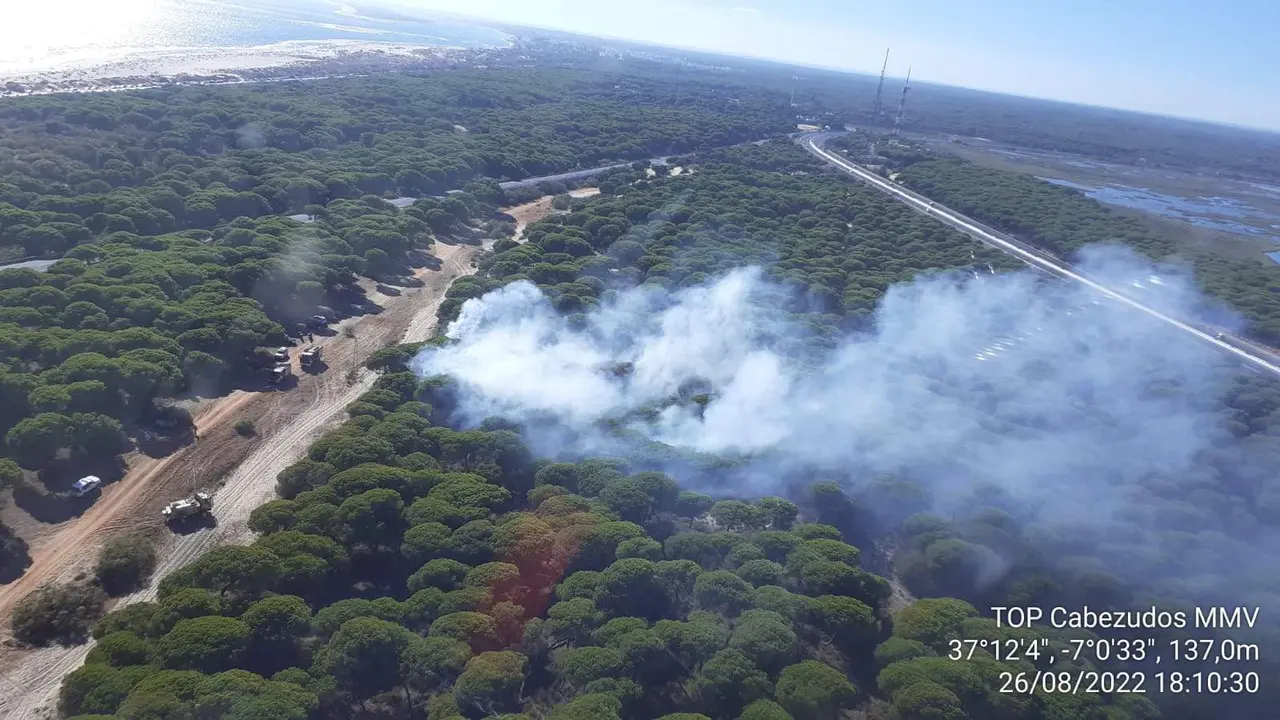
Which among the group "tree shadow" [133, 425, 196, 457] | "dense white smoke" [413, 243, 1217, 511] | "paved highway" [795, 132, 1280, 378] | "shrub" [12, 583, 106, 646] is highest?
"paved highway" [795, 132, 1280, 378]

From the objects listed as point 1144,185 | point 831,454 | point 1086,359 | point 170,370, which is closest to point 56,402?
point 170,370

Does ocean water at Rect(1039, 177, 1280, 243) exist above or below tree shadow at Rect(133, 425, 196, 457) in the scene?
above

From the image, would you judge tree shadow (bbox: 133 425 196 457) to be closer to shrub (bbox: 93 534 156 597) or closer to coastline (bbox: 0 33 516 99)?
shrub (bbox: 93 534 156 597)

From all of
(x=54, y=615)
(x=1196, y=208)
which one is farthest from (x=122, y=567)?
(x=1196, y=208)

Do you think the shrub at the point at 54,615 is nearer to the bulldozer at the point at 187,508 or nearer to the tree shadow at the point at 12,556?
the tree shadow at the point at 12,556

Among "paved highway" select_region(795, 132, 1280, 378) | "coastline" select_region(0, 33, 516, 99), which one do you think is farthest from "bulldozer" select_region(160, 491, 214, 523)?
"coastline" select_region(0, 33, 516, 99)

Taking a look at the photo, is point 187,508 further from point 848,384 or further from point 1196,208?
point 1196,208

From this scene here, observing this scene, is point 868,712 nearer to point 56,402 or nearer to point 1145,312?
point 56,402
